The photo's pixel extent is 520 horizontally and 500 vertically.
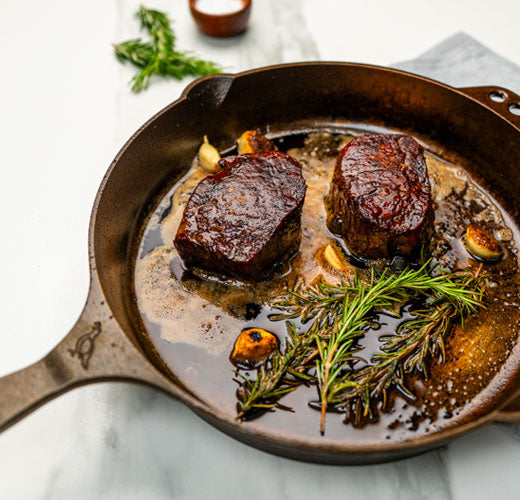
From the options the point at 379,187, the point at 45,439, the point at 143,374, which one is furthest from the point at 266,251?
the point at 45,439

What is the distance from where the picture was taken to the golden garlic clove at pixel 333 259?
2.37 meters

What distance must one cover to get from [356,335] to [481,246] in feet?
2.35

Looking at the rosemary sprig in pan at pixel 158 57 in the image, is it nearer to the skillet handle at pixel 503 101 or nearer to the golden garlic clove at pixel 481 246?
the skillet handle at pixel 503 101

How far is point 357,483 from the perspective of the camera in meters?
2.03

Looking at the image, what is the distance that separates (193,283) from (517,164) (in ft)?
5.21

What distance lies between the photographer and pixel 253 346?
2037 millimetres

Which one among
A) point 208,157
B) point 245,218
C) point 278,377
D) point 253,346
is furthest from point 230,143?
point 278,377

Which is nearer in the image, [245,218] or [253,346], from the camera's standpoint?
[253,346]

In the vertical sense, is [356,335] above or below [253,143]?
below

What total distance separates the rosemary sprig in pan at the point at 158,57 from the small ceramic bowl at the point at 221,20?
0.20 metres

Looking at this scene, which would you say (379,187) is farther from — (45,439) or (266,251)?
(45,439)

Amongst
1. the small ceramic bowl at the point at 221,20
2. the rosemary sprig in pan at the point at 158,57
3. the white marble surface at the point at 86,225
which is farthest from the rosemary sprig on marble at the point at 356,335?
the small ceramic bowl at the point at 221,20

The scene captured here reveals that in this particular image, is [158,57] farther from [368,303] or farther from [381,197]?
[368,303]

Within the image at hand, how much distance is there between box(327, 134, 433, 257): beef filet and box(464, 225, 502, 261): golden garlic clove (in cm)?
20
